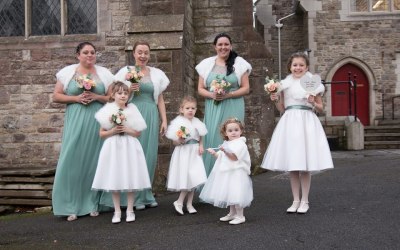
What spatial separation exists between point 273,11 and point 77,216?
16347 mm

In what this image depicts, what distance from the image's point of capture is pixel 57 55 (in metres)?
10.1

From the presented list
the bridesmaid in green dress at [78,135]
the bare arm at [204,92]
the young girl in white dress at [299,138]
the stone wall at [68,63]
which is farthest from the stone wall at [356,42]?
the bridesmaid in green dress at [78,135]

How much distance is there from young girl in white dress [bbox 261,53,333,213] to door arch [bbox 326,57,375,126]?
46.0 ft

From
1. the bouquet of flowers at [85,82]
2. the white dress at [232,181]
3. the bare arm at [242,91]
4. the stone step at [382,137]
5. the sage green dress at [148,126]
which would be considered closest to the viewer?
the white dress at [232,181]

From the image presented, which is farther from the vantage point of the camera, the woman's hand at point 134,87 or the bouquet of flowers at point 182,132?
the woman's hand at point 134,87

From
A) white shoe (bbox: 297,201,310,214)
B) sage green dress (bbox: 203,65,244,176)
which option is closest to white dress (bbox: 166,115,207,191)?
sage green dress (bbox: 203,65,244,176)

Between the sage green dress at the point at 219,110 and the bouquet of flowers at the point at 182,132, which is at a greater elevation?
the sage green dress at the point at 219,110

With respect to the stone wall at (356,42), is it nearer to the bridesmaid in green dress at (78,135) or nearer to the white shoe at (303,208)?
the white shoe at (303,208)

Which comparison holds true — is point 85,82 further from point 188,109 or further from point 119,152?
point 188,109

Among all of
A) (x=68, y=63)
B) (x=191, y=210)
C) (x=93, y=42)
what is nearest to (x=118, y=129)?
(x=191, y=210)

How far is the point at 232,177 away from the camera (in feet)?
15.5

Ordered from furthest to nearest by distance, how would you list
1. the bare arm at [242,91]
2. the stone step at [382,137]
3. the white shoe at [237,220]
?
the stone step at [382,137] → the bare arm at [242,91] → the white shoe at [237,220]

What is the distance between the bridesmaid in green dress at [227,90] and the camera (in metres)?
5.73

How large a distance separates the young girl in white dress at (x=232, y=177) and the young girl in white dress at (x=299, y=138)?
1.91 feet
